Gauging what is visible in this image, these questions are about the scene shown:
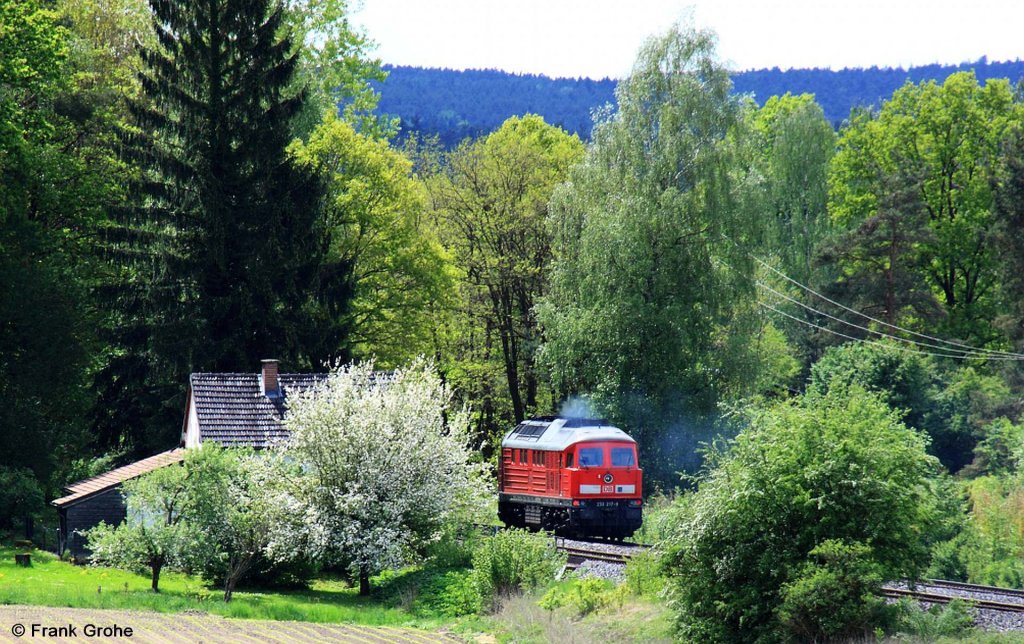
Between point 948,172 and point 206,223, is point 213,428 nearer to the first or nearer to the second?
point 206,223

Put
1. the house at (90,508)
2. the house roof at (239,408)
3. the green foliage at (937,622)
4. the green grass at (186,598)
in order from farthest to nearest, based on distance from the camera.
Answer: the house roof at (239,408), the house at (90,508), the green grass at (186,598), the green foliage at (937,622)

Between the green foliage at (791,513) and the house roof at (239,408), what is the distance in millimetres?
14815

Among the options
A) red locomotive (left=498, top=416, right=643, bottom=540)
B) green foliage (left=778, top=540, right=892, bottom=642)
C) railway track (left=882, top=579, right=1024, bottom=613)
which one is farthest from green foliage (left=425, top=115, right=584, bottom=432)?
green foliage (left=778, top=540, right=892, bottom=642)

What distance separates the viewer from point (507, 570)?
2464 cm

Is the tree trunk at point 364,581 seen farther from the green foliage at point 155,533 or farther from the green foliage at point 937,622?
the green foliage at point 937,622

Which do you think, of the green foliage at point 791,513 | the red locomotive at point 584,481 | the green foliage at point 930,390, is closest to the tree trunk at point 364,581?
the red locomotive at point 584,481

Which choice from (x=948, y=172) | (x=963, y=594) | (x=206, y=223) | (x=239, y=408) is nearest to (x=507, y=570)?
(x=963, y=594)

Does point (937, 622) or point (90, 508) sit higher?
point (937, 622)

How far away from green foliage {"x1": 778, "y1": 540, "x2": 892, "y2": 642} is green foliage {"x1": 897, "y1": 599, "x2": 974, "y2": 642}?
15.7 inches

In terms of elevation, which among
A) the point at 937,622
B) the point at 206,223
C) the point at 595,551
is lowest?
the point at 595,551

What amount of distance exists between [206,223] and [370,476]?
1619 cm

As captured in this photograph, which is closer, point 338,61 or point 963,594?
point 963,594

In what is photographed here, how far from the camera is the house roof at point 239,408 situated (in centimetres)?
3269

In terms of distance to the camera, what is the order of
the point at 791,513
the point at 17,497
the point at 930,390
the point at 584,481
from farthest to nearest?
the point at 930,390 → the point at 17,497 → the point at 584,481 → the point at 791,513
